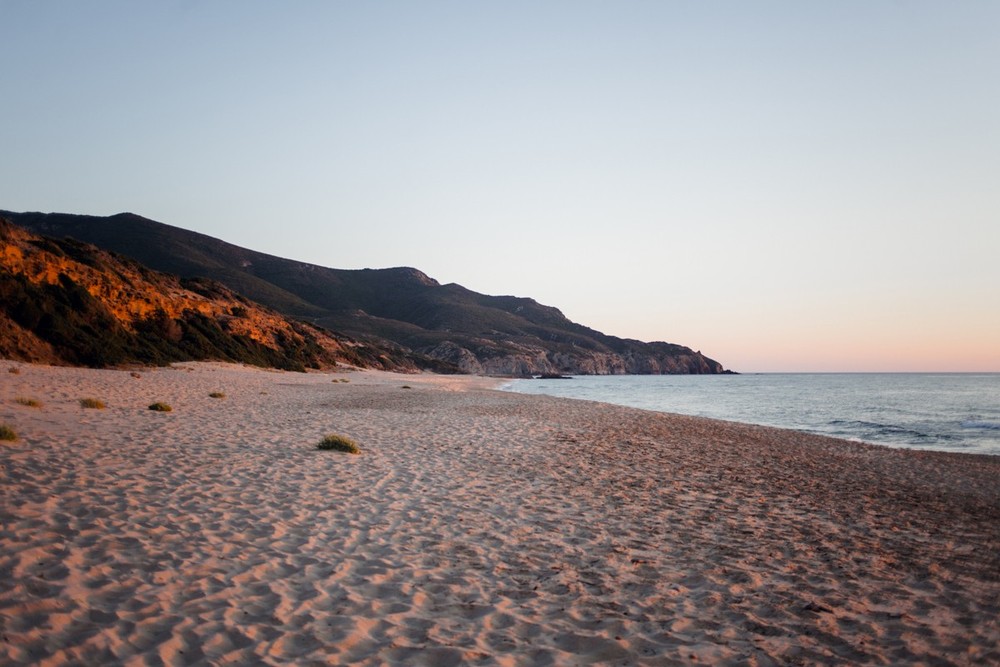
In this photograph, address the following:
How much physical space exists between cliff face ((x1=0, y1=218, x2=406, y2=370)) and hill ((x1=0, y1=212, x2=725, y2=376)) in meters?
60.5

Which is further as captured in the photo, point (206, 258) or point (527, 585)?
point (206, 258)

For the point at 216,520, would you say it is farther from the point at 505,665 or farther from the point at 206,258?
the point at 206,258

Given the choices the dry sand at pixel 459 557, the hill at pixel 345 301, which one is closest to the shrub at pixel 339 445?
the dry sand at pixel 459 557

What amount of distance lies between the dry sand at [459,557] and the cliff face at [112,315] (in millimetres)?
Result: 19945

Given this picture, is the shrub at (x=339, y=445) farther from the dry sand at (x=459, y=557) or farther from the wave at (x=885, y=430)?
the wave at (x=885, y=430)

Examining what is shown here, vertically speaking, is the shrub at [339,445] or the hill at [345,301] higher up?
the hill at [345,301]

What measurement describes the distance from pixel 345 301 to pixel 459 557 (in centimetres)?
17864

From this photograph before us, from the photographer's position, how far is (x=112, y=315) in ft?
120

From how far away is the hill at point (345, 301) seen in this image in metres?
138

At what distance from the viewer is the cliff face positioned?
29314mm

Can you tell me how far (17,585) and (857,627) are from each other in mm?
7789

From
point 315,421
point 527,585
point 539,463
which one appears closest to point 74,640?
point 527,585

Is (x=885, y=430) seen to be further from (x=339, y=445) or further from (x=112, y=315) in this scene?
(x=112, y=315)

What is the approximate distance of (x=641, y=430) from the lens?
2142 centimetres
